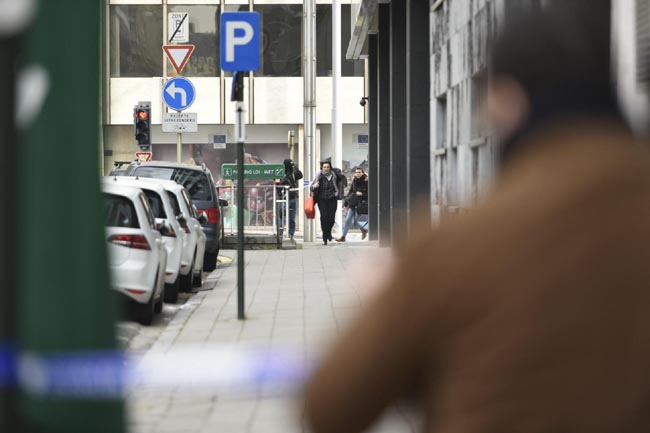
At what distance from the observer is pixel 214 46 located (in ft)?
146

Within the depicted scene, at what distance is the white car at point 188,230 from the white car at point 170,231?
0.46 metres

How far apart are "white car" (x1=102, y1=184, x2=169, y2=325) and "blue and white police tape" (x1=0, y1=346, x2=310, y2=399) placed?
151 centimetres

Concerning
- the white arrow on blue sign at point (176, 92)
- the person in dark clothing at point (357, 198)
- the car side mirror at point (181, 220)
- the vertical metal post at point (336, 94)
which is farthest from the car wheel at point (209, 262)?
the vertical metal post at point (336, 94)

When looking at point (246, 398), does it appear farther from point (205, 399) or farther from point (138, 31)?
point (138, 31)

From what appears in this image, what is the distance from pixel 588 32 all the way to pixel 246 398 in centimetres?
653

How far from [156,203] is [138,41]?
1145 inches

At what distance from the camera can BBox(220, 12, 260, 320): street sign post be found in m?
13.3

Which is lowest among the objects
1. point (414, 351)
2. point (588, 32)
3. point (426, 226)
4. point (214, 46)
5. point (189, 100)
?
point (414, 351)

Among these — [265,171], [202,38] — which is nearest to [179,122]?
[265,171]

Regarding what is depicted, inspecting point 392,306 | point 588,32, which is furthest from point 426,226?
point 588,32

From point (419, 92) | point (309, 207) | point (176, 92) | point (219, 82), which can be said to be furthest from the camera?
point (219, 82)

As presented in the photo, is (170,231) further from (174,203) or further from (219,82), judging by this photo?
(219,82)

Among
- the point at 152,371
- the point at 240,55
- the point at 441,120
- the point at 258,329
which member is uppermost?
the point at 240,55

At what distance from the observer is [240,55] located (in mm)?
13414
